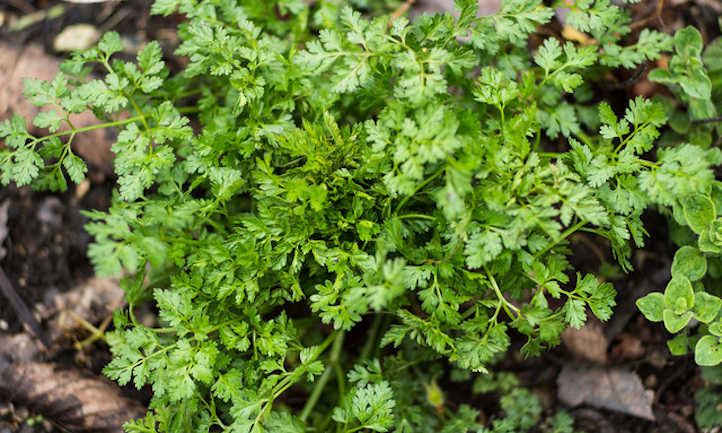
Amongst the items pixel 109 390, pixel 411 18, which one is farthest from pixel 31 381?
pixel 411 18

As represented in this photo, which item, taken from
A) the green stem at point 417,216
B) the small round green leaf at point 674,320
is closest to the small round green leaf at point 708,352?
the small round green leaf at point 674,320

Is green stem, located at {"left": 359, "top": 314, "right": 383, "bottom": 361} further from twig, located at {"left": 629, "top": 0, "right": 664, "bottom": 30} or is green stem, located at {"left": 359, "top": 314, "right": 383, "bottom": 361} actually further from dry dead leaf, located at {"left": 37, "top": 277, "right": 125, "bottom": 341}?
twig, located at {"left": 629, "top": 0, "right": 664, "bottom": 30}

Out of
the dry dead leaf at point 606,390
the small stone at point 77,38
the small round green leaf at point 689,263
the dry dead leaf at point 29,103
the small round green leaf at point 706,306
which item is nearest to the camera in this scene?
the small round green leaf at point 706,306

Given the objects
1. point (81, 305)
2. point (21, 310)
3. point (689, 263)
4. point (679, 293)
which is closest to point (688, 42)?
point (689, 263)

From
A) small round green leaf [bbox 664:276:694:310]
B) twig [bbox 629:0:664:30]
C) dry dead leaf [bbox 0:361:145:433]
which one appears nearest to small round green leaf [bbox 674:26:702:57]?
twig [bbox 629:0:664:30]

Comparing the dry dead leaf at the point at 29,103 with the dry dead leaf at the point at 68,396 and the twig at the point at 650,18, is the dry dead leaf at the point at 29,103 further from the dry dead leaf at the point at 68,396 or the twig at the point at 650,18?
the twig at the point at 650,18

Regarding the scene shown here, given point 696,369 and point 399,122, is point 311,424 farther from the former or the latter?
point 696,369
